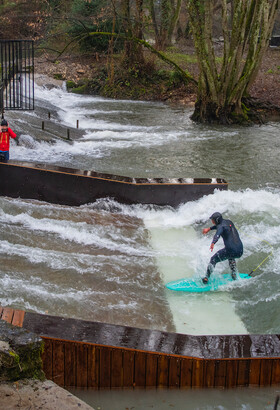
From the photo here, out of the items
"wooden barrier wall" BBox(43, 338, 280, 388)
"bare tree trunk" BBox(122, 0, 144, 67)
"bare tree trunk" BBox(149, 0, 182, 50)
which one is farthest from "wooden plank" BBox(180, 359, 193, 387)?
"bare tree trunk" BBox(149, 0, 182, 50)

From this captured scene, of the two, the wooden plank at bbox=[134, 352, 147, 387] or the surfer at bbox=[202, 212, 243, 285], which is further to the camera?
the surfer at bbox=[202, 212, 243, 285]

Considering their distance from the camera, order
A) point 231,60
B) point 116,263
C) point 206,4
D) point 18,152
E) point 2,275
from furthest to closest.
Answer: point 231,60 → point 206,4 → point 18,152 → point 116,263 → point 2,275

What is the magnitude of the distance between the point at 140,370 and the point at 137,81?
24.7m

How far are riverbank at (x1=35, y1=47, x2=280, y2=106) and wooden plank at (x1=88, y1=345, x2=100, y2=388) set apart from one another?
69.7 ft

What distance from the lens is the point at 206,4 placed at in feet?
64.8

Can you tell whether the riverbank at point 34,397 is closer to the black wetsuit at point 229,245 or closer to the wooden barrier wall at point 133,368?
the wooden barrier wall at point 133,368

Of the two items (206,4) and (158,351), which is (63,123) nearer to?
(206,4)

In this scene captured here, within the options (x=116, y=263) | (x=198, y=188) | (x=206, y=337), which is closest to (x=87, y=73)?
(x=198, y=188)

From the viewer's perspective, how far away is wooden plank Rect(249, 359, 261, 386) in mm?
5957

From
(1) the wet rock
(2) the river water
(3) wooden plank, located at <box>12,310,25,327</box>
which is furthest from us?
(2) the river water

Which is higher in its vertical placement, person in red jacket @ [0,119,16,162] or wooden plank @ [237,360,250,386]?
person in red jacket @ [0,119,16,162]

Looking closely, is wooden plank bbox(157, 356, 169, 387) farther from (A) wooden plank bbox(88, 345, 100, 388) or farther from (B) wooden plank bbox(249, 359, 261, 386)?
(B) wooden plank bbox(249, 359, 261, 386)

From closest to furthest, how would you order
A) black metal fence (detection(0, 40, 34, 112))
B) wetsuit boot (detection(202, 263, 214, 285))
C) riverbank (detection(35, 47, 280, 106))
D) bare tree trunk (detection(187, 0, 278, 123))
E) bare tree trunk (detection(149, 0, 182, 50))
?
wetsuit boot (detection(202, 263, 214, 285)) < black metal fence (detection(0, 40, 34, 112)) < bare tree trunk (detection(187, 0, 278, 123)) < riverbank (detection(35, 47, 280, 106)) < bare tree trunk (detection(149, 0, 182, 50))

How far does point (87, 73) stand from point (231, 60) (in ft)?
40.8
